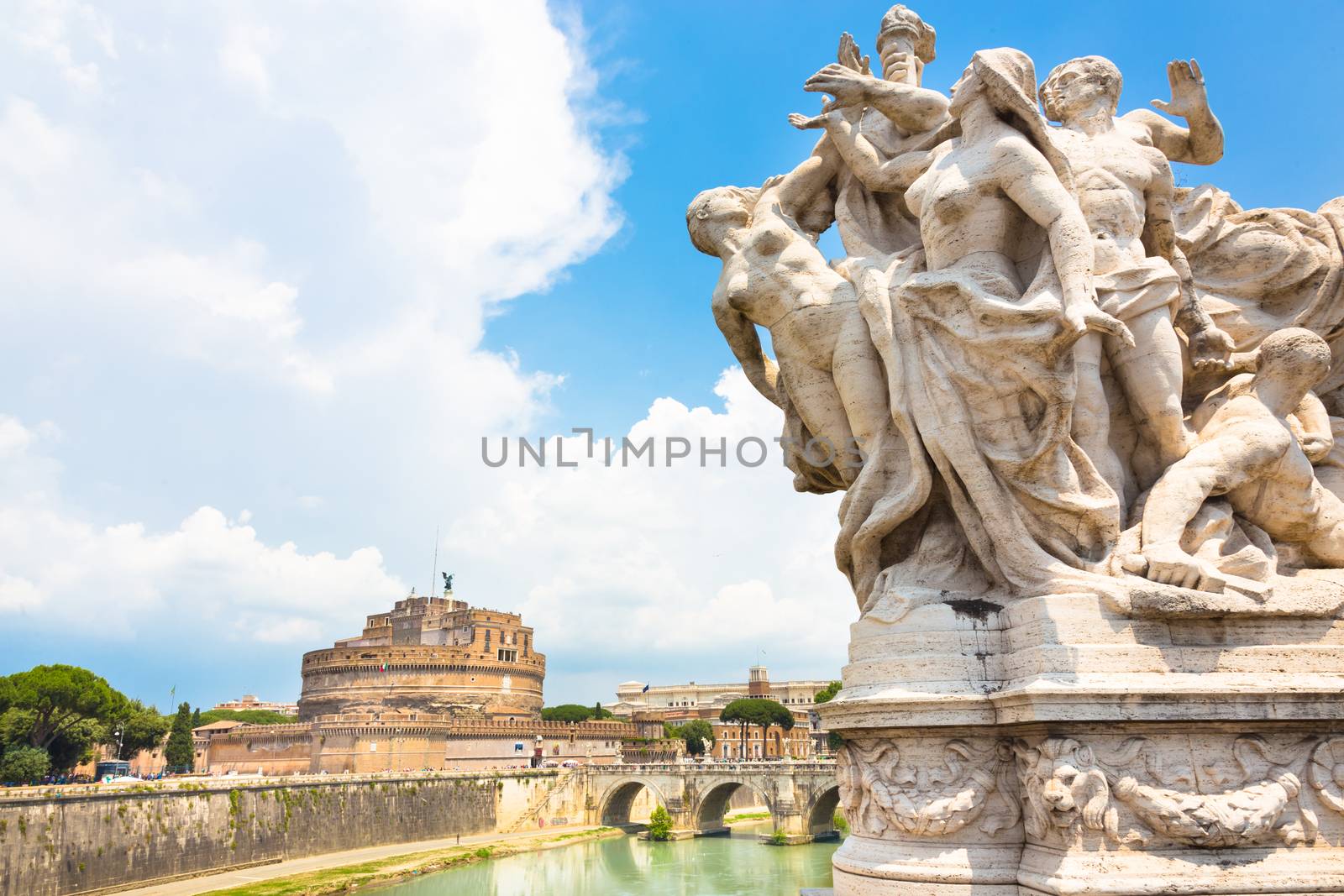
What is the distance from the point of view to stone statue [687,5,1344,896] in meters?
4.07

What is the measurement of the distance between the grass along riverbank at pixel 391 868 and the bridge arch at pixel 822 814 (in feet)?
38.6

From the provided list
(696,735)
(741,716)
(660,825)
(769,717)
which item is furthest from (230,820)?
(769,717)

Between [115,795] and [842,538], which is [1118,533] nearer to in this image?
[842,538]

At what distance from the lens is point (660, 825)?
5309 centimetres

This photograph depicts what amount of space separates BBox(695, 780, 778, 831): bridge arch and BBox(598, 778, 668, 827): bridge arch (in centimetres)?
273

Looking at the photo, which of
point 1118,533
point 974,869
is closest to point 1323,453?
point 1118,533

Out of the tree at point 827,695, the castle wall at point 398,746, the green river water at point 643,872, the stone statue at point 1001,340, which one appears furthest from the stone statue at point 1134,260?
the castle wall at point 398,746

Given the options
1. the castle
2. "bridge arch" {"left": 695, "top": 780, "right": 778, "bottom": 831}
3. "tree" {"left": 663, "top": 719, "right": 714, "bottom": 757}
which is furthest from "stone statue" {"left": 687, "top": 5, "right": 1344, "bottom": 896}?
"tree" {"left": 663, "top": 719, "right": 714, "bottom": 757}

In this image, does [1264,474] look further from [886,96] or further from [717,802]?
[717,802]

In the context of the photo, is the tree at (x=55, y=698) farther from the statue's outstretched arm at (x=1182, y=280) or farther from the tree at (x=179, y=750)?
the statue's outstretched arm at (x=1182, y=280)

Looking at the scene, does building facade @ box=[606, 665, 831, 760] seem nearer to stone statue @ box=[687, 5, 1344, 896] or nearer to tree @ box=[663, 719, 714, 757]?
tree @ box=[663, 719, 714, 757]

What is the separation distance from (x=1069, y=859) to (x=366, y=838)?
4744 centimetres

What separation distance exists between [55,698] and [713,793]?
117 feet

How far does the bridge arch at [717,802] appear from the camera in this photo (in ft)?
174
